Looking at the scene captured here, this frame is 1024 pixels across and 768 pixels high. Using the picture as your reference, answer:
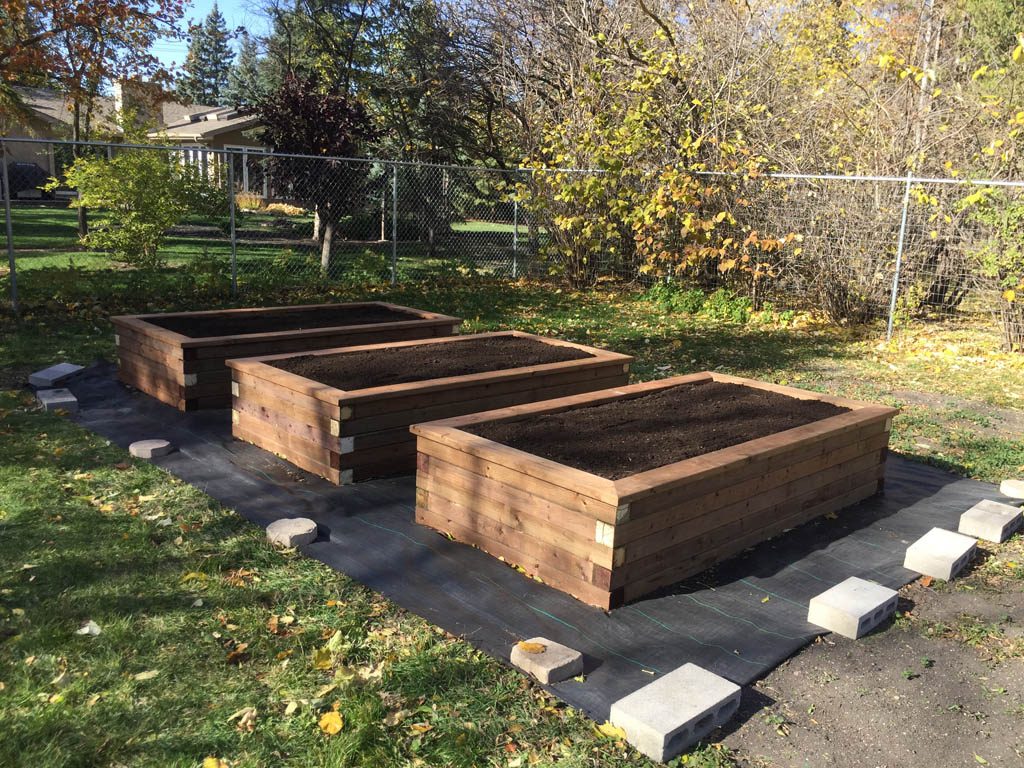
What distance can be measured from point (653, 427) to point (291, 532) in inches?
80.4

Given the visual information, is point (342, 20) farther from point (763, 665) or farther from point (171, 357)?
point (763, 665)

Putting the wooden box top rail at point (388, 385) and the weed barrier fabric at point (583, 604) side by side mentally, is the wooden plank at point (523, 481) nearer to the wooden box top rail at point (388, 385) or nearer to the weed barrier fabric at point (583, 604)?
the weed barrier fabric at point (583, 604)

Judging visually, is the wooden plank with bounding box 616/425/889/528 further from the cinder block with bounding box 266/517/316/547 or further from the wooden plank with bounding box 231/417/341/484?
the wooden plank with bounding box 231/417/341/484

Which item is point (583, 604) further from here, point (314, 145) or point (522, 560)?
point (314, 145)

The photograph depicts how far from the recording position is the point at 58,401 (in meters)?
6.09

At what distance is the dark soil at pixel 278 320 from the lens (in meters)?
7.09

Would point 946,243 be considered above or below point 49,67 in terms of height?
below

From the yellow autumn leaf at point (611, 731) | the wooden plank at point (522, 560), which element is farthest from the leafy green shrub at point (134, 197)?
the yellow autumn leaf at point (611, 731)

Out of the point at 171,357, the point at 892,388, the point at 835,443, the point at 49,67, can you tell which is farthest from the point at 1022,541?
the point at 49,67

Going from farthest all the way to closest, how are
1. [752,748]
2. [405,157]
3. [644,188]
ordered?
[405,157] < [644,188] < [752,748]

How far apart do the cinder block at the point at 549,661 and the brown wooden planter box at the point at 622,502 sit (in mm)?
475

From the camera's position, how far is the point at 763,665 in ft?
10.1

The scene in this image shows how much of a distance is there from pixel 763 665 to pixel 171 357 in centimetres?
501

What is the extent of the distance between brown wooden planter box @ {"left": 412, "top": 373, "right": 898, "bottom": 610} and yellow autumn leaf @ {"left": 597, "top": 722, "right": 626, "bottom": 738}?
0.81 metres
